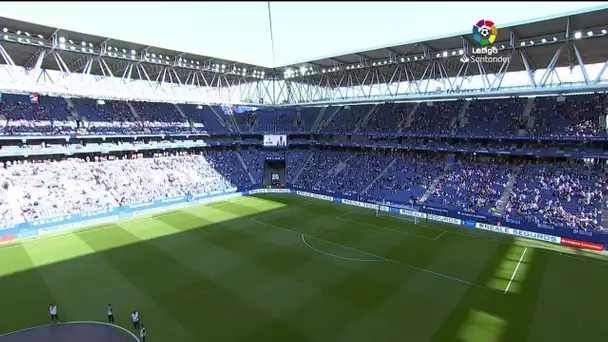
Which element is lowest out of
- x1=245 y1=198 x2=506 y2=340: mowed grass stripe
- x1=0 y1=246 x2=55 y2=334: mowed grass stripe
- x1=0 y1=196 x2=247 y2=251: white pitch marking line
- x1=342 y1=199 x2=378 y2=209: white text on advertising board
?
x1=0 y1=196 x2=247 y2=251: white pitch marking line

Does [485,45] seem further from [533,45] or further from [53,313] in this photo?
[53,313]

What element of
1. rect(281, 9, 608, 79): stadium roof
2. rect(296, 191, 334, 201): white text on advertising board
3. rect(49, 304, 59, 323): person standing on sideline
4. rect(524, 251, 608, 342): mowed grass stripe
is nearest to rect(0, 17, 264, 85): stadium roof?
rect(281, 9, 608, 79): stadium roof

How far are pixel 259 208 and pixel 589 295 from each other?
29.6 m

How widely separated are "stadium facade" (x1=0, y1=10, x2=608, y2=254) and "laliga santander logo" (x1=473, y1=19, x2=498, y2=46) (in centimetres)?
24

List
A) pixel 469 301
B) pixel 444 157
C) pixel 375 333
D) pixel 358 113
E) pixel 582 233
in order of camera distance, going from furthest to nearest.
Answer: pixel 358 113
pixel 444 157
pixel 582 233
pixel 469 301
pixel 375 333

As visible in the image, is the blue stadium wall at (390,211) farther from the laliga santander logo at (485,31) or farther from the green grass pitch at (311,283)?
the laliga santander logo at (485,31)

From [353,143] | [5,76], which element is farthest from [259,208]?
[5,76]

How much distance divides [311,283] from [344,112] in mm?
40836

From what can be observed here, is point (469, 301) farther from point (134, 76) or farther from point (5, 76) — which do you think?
point (5, 76)

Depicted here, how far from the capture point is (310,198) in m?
45.7

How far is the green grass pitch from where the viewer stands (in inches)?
626

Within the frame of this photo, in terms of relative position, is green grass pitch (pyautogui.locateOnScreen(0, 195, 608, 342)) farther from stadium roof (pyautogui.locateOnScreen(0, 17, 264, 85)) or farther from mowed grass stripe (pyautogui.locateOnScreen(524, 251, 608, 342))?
stadium roof (pyautogui.locateOnScreen(0, 17, 264, 85))

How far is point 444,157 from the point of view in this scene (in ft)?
145

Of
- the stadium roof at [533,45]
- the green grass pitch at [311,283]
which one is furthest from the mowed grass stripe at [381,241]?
the stadium roof at [533,45]
